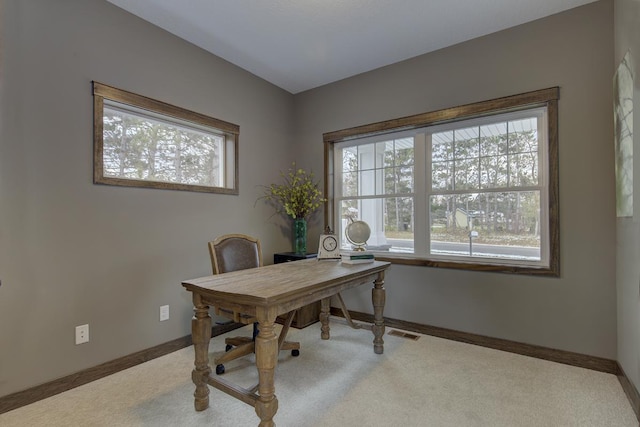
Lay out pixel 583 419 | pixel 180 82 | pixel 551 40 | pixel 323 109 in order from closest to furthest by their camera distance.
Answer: pixel 583 419 < pixel 551 40 < pixel 180 82 < pixel 323 109

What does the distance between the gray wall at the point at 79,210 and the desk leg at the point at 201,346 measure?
0.96 meters

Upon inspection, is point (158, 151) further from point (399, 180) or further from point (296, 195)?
point (399, 180)

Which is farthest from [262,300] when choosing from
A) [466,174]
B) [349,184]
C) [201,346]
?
[349,184]

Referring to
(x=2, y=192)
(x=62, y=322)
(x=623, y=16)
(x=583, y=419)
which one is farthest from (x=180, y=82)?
(x=583, y=419)

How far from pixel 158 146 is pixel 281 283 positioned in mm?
1825

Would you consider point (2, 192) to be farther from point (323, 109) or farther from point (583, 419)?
point (583, 419)

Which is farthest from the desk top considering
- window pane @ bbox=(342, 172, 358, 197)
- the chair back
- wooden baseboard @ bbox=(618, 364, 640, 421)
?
wooden baseboard @ bbox=(618, 364, 640, 421)

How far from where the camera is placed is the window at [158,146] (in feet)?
7.73

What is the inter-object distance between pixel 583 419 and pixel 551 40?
2.67m

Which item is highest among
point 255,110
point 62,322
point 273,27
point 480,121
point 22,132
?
point 273,27

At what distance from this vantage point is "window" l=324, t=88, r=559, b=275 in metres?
2.60

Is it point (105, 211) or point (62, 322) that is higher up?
point (105, 211)

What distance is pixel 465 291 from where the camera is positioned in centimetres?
285

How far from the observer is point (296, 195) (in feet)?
11.8
